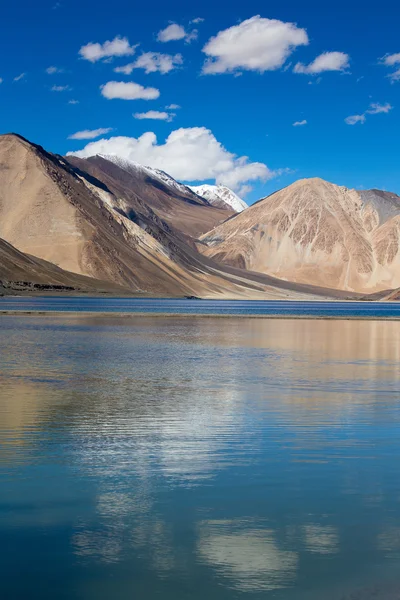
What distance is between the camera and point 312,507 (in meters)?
11.1

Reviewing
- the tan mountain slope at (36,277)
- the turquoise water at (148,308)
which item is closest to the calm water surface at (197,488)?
the turquoise water at (148,308)

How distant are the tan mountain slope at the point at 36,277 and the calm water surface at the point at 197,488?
119 m

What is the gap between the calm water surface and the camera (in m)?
8.58

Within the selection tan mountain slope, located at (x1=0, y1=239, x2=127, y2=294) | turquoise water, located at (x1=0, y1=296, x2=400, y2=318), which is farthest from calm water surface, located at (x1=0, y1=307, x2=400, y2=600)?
tan mountain slope, located at (x1=0, y1=239, x2=127, y2=294)

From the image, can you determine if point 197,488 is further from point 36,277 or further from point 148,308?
point 36,277

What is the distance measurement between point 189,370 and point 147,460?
1598 cm

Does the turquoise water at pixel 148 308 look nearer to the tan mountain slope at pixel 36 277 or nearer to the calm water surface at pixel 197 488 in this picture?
the tan mountain slope at pixel 36 277

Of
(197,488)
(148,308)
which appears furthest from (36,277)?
(197,488)

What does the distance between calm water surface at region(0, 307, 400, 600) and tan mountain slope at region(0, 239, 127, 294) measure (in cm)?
11861

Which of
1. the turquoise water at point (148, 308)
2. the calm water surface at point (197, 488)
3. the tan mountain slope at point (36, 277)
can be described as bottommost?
the calm water surface at point (197, 488)

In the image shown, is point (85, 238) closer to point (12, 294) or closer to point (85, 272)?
point (85, 272)

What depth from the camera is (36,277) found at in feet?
489

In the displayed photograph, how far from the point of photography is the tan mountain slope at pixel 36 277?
14288 cm

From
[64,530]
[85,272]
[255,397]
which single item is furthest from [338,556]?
[85,272]
